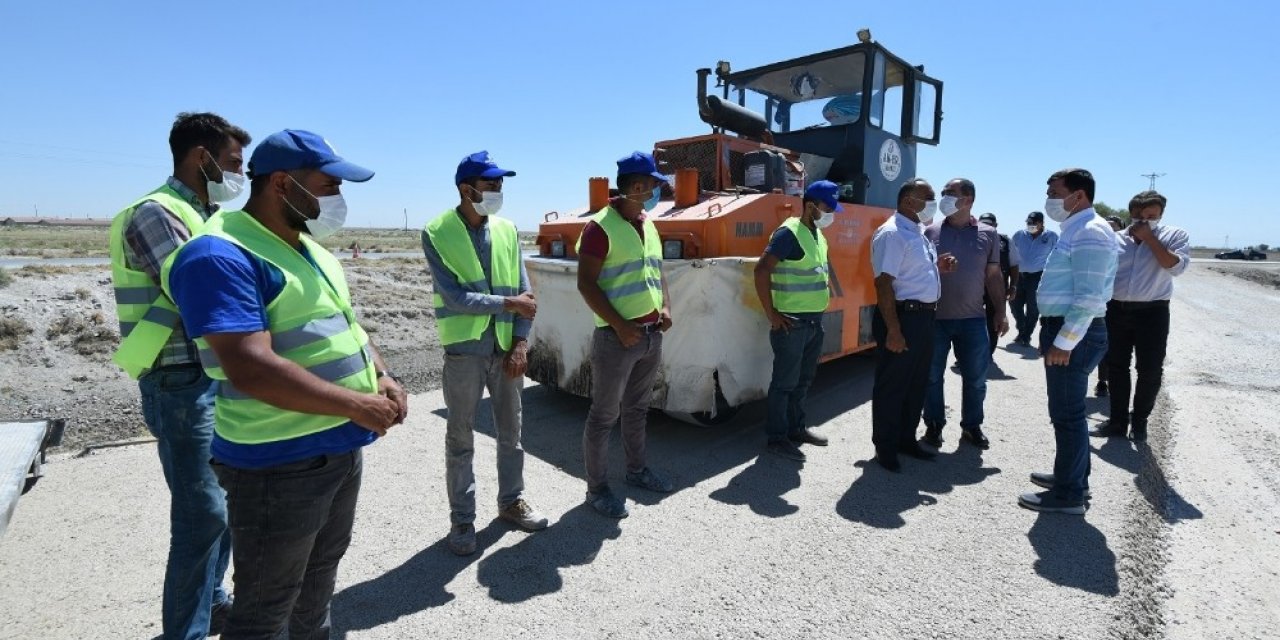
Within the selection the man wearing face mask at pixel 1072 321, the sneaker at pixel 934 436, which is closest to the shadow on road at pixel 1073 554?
the man wearing face mask at pixel 1072 321

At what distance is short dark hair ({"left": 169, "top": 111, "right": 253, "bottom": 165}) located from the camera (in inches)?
91.7

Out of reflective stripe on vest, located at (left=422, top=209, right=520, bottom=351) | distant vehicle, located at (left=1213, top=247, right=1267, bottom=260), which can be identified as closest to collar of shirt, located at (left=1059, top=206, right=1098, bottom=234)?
reflective stripe on vest, located at (left=422, top=209, right=520, bottom=351)

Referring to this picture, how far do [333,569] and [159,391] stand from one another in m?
0.86

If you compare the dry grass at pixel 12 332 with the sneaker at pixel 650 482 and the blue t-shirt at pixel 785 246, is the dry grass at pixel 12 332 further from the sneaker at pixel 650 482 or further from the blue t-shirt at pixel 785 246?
the blue t-shirt at pixel 785 246

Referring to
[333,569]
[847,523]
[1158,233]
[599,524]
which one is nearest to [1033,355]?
[1158,233]

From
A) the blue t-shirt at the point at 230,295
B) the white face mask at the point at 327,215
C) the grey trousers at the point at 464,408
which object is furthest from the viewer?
the grey trousers at the point at 464,408

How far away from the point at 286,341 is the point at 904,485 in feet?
11.4

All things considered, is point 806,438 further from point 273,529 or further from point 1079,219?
point 273,529

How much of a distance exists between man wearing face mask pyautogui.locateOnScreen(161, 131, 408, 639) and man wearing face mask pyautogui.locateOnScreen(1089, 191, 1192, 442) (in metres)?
5.02

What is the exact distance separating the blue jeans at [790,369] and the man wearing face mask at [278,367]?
2.92 meters

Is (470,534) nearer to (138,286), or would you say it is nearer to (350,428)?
(350,428)

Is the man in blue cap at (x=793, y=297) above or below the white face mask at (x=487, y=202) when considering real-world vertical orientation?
below

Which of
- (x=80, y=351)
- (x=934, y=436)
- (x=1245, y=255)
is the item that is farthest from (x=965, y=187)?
(x=1245, y=255)

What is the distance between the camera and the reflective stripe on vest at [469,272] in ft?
9.55
